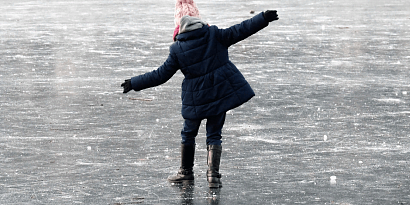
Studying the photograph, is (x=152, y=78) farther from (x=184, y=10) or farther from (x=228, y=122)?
(x=228, y=122)

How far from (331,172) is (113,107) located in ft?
11.8

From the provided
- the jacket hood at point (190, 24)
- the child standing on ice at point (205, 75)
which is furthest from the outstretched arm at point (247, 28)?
the jacket hood at point (190, 24)

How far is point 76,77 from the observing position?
36.1 ft

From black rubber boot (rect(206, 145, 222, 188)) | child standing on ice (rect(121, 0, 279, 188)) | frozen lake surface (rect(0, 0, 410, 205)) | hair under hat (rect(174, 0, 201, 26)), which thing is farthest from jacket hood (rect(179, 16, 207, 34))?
frozen lake surface (rect(0, 0, 410, 205))

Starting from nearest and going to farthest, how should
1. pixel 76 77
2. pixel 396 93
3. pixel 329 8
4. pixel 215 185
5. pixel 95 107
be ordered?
1. pixel 215 185
2. pixel 95 107
3. pixel 396 93
4. pixel 76 77
5. pixel 329 8

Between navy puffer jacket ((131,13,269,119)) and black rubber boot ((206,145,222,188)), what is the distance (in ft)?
1.04

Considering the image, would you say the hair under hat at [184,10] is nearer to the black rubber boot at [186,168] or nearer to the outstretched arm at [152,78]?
the outstretched arm at [152,78]

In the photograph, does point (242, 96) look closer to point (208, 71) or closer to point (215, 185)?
point (208, 71)

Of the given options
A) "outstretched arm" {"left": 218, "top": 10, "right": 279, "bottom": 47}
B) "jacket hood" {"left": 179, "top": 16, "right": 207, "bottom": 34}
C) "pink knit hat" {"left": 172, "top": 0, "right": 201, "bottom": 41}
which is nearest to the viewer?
"outstretched arm" {"left": 218, "top": 10, "right": 279, "bottom": 47}

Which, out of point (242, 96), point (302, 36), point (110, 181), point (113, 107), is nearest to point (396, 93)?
point (113, 107)

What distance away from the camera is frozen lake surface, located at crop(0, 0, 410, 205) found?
228 inches

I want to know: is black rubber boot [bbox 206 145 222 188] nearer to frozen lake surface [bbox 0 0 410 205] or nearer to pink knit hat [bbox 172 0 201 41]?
frozen lake surface [bbox 0 0 410 205]

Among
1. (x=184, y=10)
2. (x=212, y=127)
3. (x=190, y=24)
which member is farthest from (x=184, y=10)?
(x=212, y=127)

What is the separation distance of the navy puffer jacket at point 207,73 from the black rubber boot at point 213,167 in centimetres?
32
